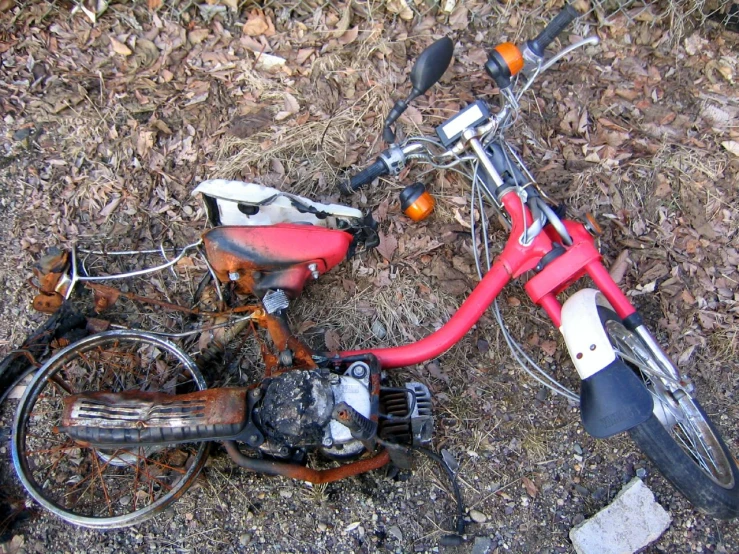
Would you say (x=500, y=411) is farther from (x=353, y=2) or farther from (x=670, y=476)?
(x=353, y=2)

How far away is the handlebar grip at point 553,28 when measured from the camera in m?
2.39

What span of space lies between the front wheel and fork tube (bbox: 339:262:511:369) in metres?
0.50

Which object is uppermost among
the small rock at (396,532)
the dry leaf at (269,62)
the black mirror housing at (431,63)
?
the black mirror housing at (431,63)

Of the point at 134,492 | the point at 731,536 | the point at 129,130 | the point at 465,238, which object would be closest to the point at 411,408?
the point at 465,238

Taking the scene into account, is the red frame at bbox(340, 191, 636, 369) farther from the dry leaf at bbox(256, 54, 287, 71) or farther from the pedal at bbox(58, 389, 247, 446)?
the dry leaf at bbox(256, 54, 287, 71)

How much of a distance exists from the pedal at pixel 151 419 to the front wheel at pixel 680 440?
167 centimetres

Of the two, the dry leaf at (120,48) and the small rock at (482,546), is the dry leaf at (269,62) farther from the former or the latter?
the small rock at (482,546)

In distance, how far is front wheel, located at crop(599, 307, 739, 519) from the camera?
232cm

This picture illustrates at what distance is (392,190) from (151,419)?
1.75m

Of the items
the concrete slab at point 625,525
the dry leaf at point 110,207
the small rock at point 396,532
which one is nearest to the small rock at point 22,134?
the dry leaf at point 110,207

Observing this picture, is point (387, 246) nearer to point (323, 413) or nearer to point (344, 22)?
point (323, 413)

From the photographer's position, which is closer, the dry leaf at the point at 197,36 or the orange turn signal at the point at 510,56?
the orange turn signal at the point at 510,56

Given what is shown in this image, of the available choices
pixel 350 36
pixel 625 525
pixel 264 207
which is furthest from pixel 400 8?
pixel 625 525

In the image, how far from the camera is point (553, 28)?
2.44 m
